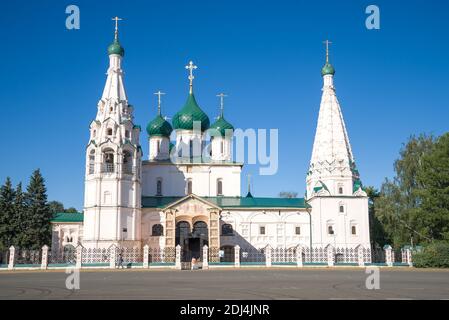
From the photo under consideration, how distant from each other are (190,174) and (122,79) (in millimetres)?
9801

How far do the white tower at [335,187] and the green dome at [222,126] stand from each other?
7800mm

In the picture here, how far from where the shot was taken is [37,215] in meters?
41.7

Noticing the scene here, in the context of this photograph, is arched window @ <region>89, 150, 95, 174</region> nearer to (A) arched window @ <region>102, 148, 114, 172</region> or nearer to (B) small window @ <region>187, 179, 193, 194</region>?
(A) arched window @ <region>102, 148, 114, 172</region>

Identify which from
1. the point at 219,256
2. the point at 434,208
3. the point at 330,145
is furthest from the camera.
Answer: the point at 330,145

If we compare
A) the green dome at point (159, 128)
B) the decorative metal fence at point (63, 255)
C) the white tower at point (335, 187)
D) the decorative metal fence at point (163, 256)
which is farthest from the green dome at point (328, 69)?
the decorative metal fence at point (63, 255)

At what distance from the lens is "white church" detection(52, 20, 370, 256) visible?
124 feet

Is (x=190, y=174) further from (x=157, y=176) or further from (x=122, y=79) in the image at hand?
(x=122, y=79)

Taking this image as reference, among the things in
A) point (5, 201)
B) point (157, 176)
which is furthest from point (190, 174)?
point (5, 201)

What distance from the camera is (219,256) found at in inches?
1454

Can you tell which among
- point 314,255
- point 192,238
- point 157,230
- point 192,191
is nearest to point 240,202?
point 192,191

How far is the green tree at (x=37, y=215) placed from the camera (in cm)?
4078

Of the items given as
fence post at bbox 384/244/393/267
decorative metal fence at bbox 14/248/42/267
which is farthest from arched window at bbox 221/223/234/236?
decorative metal fence at bbox 14/248/42/267

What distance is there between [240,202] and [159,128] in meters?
10.0

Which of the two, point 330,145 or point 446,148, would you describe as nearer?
point 446,148
